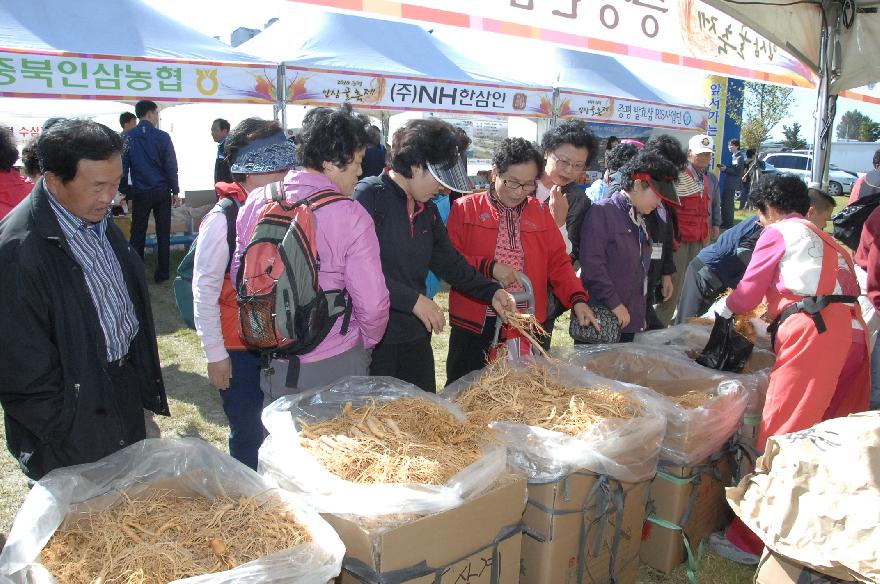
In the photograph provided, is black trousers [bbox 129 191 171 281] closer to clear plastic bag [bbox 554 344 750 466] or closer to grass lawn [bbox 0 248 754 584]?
grass lawn [bbox 0 248 754 584]

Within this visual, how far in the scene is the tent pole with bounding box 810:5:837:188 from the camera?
167 inches

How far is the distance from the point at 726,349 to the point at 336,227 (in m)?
1.97

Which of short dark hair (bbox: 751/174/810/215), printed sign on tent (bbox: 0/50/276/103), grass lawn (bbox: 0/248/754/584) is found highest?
printed sign on tent (bbox: 0/50/276/103)

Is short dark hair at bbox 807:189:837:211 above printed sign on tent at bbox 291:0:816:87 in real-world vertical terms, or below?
below

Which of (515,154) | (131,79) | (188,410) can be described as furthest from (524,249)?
(131,79)

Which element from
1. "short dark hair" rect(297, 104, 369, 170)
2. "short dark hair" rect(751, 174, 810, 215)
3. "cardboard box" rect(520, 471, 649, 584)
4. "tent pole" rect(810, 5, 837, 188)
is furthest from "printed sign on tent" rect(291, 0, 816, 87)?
"cardboard box" rect(520, 471, 649, 584)

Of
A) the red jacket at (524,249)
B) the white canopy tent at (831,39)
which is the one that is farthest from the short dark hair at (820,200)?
the red jacket at (524,249)

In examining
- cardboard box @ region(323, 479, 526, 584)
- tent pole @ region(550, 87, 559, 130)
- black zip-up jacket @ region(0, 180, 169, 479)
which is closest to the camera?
cardboard box @ region(323, 479, 526, 584)

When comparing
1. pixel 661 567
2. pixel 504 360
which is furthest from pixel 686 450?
pixel 504 360

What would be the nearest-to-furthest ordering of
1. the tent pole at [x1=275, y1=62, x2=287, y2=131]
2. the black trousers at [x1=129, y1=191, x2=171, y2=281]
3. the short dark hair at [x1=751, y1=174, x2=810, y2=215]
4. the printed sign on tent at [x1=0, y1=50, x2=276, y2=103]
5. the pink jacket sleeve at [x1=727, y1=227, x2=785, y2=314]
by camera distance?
the pink jacket sleeve at [x1=727, y1=227, x2=785, y2=314], the short dark hair at [x1=751, y1=174, x2=810, y2=215], the printed sign on tent at [x1=0, y1=50, x2=276, y2=103], the black trousers at [x1=129, y1=191, x2=171, y2=281], the tent pole at [x1=275, y1=62, x2=287, y2=131]

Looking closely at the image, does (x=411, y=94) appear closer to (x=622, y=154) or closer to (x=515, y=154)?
(x=622, y=154)

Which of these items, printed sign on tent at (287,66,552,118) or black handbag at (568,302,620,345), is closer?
black handbag at (568,302,620,345)

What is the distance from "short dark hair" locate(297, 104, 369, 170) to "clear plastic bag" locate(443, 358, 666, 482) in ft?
3.30

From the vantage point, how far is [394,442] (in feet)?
6.22
